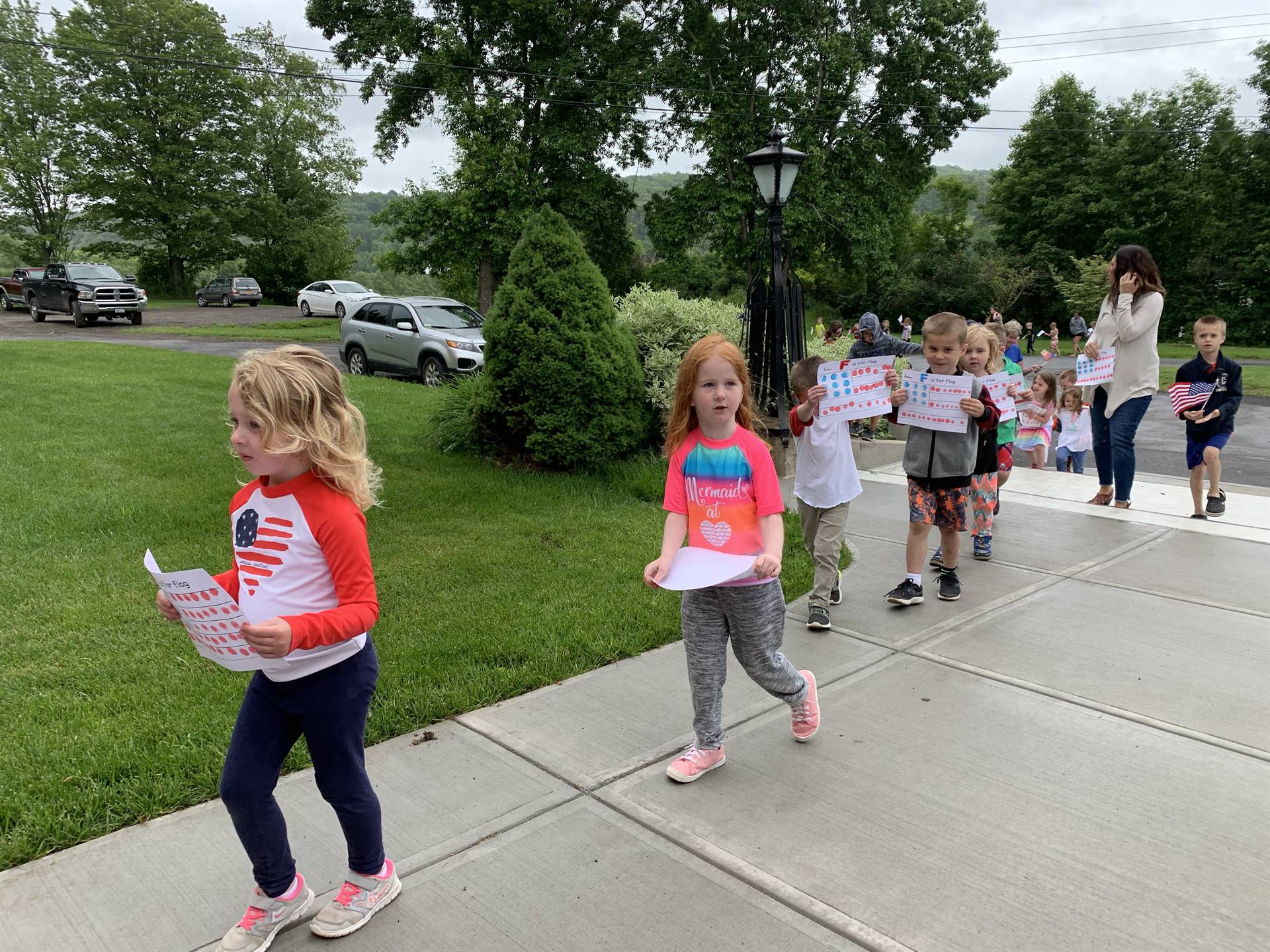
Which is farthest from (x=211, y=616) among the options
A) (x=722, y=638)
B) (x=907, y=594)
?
(x=907, y=594)

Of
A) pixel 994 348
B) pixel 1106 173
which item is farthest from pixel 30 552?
pixel 1106 173

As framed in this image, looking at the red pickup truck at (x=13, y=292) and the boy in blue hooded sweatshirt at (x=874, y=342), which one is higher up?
the red pickup truck at (x=13, y=292)

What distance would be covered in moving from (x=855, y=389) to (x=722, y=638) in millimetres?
1999

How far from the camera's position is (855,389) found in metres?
4.63

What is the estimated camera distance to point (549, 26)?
92.5 ft

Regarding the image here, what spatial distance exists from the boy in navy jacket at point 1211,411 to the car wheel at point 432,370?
1115 cm

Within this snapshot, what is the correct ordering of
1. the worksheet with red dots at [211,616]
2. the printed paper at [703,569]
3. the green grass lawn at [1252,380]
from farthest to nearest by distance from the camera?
the green grass lawn at [1252,380] → the printed paper at [703,569] → the worksheet with red dots at [211,616]

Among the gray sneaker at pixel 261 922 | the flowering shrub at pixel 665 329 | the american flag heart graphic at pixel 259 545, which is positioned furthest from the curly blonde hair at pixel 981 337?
the gray sneaker at pixel 261 922

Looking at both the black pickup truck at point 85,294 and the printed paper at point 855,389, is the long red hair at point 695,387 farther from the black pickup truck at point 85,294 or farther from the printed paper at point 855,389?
the black pickup truck at point 85,294

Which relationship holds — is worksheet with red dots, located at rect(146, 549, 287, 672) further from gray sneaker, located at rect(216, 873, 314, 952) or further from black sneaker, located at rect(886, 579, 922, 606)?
black sneaker, located at rect(886, 579, 922, 606)

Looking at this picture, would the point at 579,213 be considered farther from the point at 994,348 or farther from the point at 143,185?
the point at 143,185

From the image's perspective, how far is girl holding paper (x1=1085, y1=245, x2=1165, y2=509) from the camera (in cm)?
672

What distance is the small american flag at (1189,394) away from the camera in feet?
22.3

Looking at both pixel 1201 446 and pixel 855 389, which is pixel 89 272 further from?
pixel 1201 446
